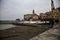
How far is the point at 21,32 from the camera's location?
188cm

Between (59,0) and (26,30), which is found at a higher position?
(59,0)

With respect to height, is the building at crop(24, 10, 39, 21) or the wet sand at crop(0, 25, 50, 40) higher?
the building at crop(24, 10, 39, 21)

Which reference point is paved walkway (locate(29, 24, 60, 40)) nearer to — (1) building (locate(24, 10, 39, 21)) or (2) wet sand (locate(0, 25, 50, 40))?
(2) wet sand (locate(0, 25, 50, 40))

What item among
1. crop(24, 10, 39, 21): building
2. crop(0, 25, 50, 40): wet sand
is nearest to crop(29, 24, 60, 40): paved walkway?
crop(0, 25, 50, 40): wet sand

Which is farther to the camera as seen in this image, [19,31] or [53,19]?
[53,19]

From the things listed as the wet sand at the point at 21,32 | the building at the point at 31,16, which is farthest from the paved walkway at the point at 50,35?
the building at the point at 31,16

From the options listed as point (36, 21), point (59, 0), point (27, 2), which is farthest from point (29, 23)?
point (59, 0)

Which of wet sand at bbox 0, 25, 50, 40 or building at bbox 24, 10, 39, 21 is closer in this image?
wet sand at bbox 0, 25, 50, 40

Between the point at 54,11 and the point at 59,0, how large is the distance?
28 centimetres

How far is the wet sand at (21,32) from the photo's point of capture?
1.81 meters

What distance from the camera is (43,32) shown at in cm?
205

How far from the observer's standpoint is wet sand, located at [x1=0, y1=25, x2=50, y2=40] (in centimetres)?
181

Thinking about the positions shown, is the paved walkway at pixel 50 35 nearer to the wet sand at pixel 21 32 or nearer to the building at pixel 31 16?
→ the wet sand at pixel 21 32

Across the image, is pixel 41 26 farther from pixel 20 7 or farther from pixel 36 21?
pixel 20 7
